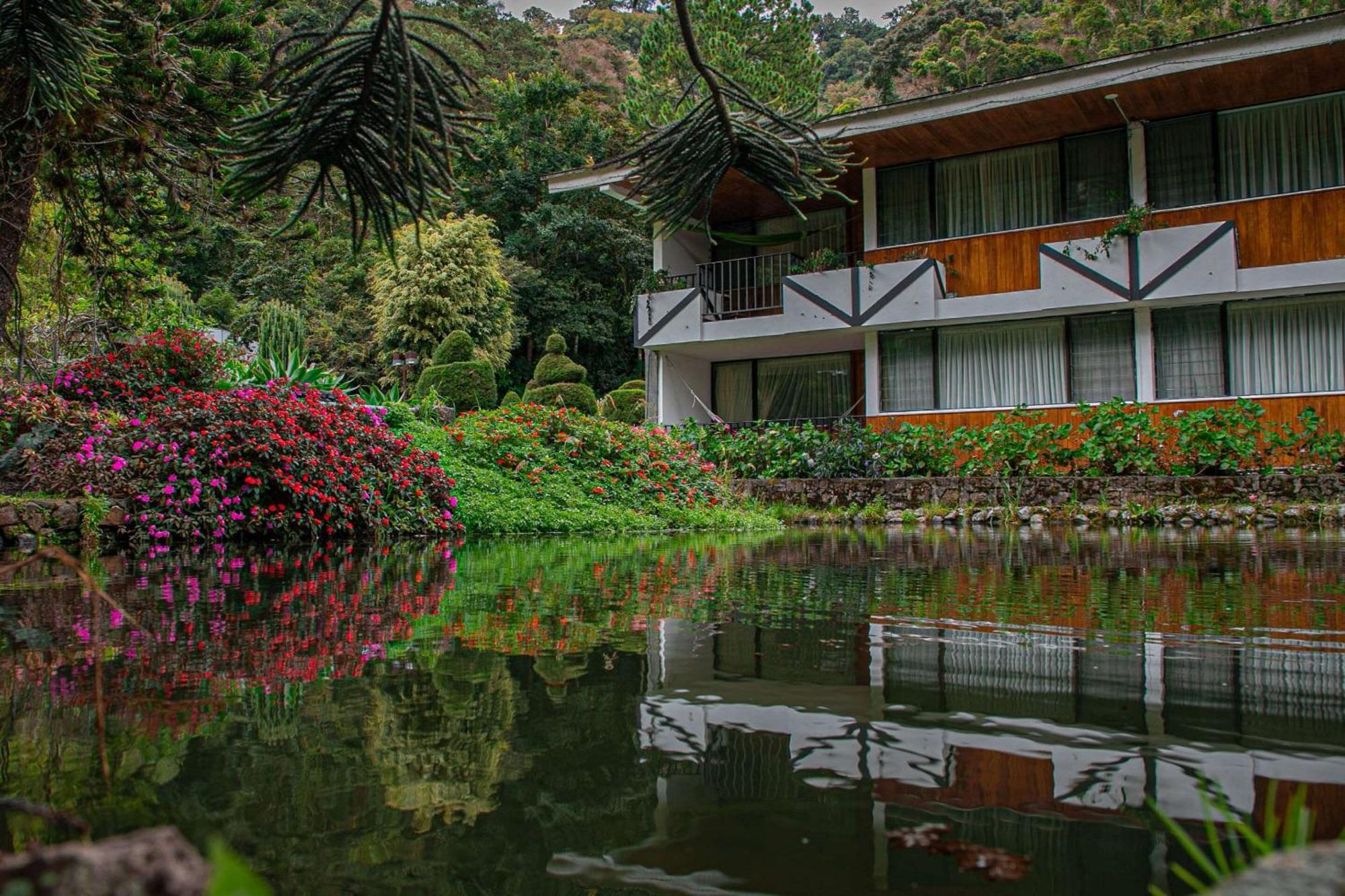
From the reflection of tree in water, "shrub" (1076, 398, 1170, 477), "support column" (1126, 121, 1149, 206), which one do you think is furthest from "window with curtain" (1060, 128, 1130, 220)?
the reflection of tree in water

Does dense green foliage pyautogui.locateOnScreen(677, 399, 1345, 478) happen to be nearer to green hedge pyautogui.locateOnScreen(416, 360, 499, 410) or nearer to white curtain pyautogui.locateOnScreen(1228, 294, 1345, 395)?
white curtain pyautogui.locateOnScreen(1228, 294, 1345, 395)

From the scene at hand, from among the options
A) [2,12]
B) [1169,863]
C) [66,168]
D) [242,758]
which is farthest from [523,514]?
[1169,863]

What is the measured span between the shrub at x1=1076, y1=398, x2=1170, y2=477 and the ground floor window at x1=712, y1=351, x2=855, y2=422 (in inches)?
220

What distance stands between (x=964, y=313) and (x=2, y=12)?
50.0 ft

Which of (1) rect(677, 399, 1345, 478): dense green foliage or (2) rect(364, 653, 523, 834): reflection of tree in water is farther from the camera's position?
(1) rect(677, 399, 1345, 478): dense green foliage

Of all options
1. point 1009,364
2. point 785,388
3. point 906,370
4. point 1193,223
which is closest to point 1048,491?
point 1009,364

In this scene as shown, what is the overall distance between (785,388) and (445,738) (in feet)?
60.3

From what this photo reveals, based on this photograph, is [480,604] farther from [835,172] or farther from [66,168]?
[66,168]

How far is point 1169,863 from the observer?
1.25 m

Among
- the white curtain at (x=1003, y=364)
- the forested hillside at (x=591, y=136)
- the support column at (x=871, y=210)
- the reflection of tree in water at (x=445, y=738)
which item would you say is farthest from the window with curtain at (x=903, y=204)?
the reflection of tree in water at (x=445, y=738)

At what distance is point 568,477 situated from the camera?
1153cm

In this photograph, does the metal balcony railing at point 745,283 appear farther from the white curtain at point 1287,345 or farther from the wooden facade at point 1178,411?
the white curtain at point 1287,345

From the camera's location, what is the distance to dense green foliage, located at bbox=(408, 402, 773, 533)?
10.2 m

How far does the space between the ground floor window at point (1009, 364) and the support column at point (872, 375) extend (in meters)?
0.11
